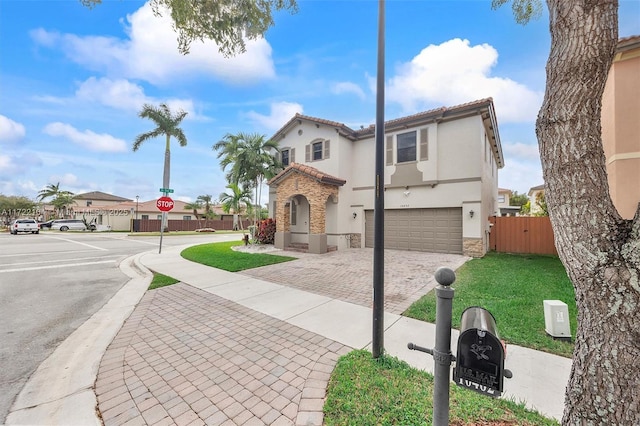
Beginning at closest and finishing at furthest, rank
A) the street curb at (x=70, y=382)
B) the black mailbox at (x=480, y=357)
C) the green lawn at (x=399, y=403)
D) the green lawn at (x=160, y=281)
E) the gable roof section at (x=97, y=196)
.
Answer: the black mailbox at (x=480, y=357) < the green lawn at (x=399, y=403) < the street curb at (x=70, y=382) < the green lawn at (x=160, y=281) < the gable roof section at (x=97, y=196)

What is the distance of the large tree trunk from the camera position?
4.79 feet

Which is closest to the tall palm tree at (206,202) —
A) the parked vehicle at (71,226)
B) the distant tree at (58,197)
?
the parked vehicle at (71,226)

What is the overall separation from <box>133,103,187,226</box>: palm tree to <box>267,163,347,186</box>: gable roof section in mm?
17856

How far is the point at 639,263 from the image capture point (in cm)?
142

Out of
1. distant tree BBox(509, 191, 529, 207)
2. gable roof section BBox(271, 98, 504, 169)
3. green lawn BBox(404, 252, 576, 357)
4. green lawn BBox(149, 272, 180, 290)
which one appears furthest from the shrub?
distant tree BBox(509, 191, 529, 207)

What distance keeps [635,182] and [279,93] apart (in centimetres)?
1410

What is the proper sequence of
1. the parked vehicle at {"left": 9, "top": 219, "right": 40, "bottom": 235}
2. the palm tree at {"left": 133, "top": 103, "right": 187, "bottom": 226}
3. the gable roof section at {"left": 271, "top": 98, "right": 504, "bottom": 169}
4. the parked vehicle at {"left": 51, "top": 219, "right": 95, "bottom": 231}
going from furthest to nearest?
1. the parked vehicle at {"left": 51, "top": 219, "right": 95, "bottom": 231}
2. the parked vehicle at {"left": 9, "top": 219, "right": 40, "bottom": 235}
3. the palm tree at {"left": 133, "top": 103, "right": 187, "bottom": 226}
4. the gable roof section at {"left": 271, "top": 98, "right": 504, "bottom": 169}

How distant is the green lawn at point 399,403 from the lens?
2264mm

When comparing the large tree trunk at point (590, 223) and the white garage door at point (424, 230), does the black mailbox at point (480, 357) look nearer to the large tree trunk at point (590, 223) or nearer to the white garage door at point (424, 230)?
the large tree trunk at point (590, 223)

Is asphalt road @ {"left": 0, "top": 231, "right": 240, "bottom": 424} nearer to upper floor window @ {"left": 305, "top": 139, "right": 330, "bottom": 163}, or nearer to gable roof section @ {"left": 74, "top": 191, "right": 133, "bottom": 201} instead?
upper floor window @ {"left": 305, "top": 139, "right": 330, "bottom": 163}

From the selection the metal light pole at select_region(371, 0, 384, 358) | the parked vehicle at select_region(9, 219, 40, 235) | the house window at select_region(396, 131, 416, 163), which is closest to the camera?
the metal light pole at select_region(371, 0, 384, 358)

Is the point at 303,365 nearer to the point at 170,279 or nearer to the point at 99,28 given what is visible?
the point at 170,279

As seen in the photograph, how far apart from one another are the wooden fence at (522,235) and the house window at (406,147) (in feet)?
18.2

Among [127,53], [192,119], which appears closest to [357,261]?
[127,53]
